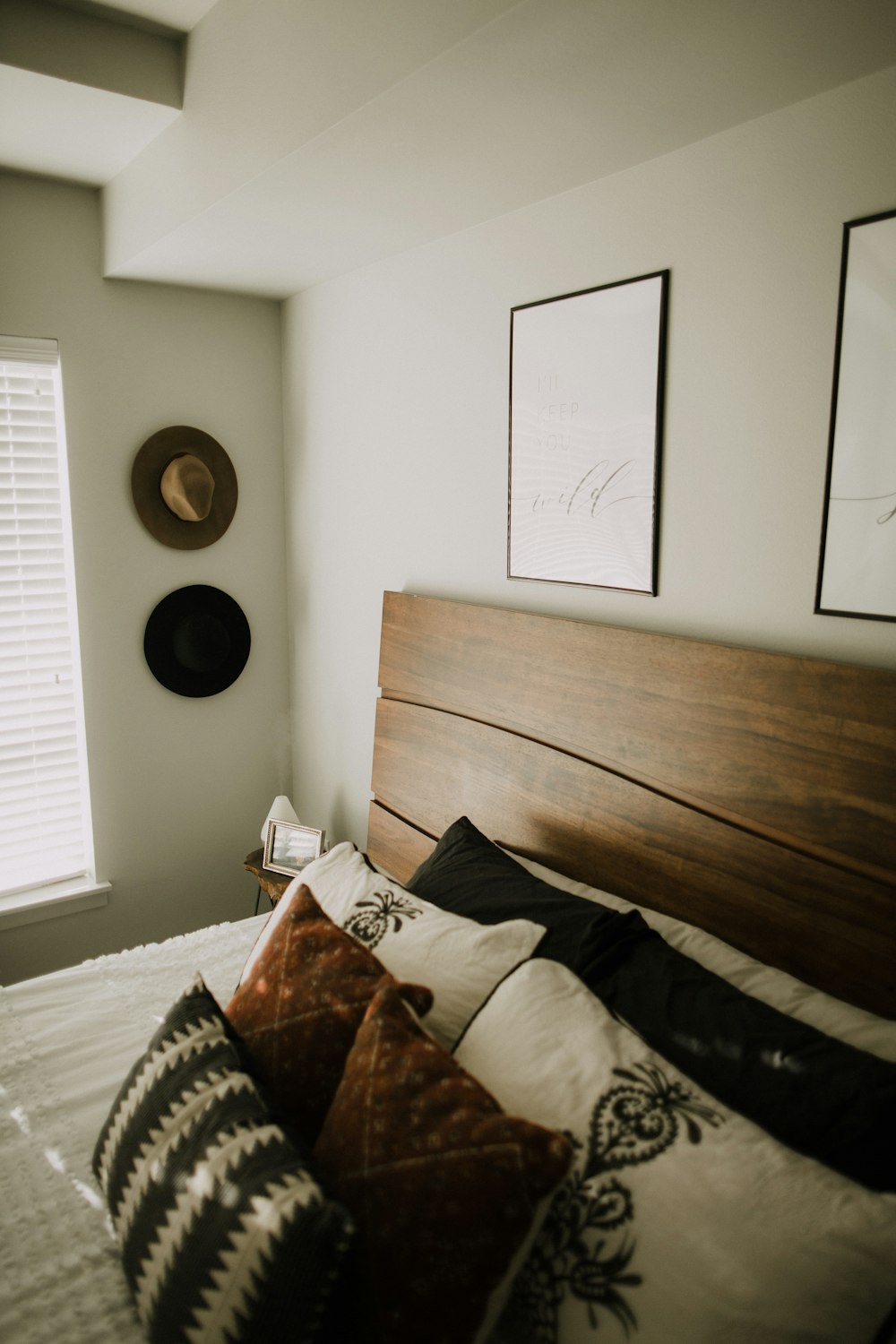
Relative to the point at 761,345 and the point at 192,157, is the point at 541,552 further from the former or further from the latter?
the point at 192,157

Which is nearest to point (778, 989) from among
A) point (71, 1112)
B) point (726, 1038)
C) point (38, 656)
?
point (726, 1038)

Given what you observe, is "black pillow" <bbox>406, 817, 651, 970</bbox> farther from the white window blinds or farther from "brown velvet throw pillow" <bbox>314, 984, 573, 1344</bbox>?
the white window blinds

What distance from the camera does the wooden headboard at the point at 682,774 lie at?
4.28 feet

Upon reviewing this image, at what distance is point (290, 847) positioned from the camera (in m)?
2.61

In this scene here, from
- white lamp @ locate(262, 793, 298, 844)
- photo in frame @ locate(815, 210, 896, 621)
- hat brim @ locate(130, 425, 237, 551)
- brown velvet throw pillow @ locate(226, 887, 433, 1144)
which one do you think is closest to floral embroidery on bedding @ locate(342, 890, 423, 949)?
brown velvet throw pillow @ locate(226, 887, 433, 1144)

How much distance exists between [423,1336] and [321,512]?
2326 mm

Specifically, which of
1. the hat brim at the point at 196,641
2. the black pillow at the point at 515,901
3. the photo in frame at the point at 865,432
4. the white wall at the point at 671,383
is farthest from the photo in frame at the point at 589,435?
the hat brim at the point at 196,641

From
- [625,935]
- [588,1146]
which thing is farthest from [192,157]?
[588,1146]

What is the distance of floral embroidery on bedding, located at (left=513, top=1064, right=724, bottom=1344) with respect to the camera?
97 cm

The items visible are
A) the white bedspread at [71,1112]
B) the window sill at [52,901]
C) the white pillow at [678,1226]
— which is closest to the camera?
the white pillow at [678,1226]

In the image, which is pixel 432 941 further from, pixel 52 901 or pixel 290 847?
pixel 52 901

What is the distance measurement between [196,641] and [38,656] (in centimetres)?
48

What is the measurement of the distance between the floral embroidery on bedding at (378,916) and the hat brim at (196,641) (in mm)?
1488

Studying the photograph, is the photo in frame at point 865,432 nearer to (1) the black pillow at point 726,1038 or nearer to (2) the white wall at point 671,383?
(2) the white wall at point 671,383
